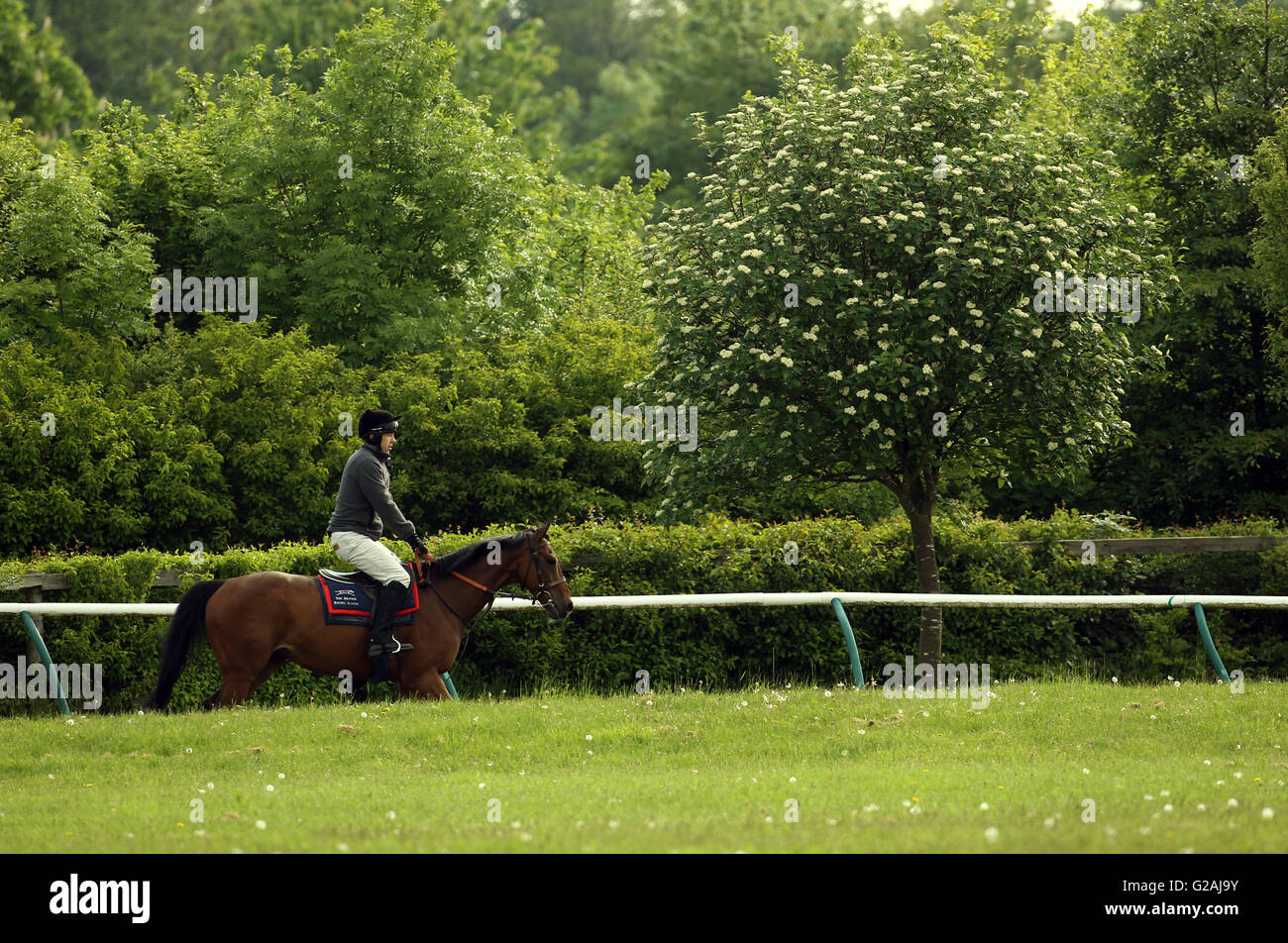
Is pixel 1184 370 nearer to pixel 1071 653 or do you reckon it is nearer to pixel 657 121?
pixel 1071 653

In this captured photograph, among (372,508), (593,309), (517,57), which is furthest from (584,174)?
(372,508)

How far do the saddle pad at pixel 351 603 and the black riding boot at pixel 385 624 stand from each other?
98 mm

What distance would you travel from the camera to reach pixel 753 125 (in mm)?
16531

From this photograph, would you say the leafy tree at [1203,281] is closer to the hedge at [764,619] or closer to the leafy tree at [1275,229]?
the leafy tree at [1275,229]

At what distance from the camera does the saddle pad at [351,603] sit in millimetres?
12289

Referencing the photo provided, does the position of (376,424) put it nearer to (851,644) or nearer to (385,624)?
(385,624)

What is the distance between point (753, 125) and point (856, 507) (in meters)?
6.29

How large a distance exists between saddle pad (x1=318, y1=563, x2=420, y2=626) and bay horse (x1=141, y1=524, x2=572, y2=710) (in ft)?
0.24

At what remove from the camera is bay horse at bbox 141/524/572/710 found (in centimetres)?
1219

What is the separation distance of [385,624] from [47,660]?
3.36 meters

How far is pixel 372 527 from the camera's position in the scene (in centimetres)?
1241

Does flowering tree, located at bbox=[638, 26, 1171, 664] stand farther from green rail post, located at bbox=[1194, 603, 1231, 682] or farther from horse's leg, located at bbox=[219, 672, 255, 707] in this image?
horse's leg, located at bbox=[219, 672, 255, 707]

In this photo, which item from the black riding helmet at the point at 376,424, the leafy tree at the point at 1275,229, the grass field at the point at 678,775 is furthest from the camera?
the leafy tree at the point at 1275,229

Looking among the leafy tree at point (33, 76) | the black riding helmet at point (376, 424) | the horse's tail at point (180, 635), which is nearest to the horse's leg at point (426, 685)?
the horse's tail at point (180, 635)
